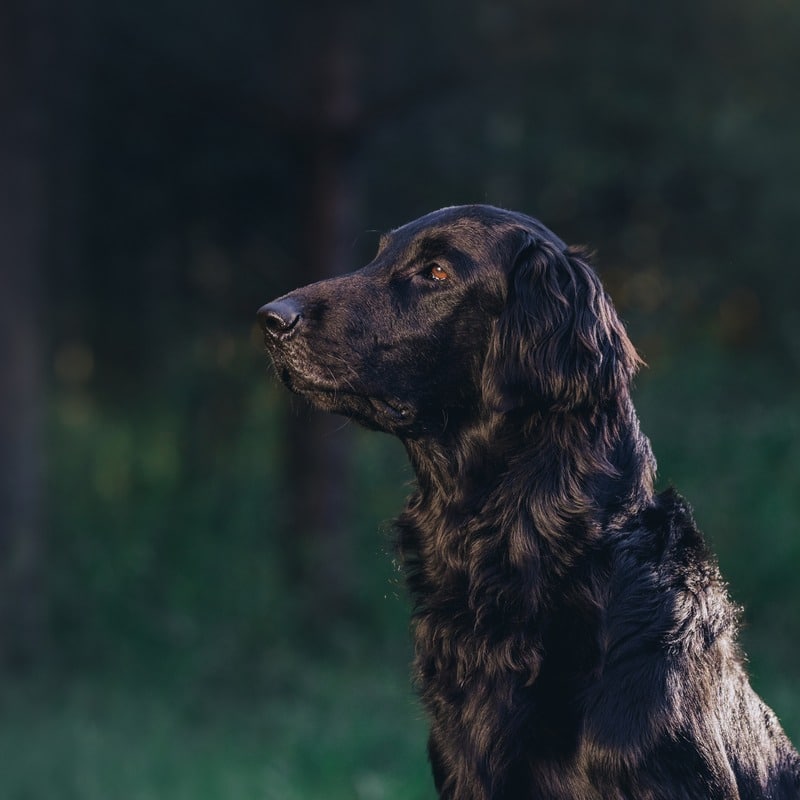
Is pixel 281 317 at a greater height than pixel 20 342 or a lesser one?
lesser

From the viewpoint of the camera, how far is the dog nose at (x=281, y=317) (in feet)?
10.8

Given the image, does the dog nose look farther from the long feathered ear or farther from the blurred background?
the blurred background

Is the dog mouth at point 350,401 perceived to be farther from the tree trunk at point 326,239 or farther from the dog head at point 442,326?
the tree trunk at point 326,239

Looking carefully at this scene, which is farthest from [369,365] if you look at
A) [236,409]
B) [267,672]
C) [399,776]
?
[236,409]

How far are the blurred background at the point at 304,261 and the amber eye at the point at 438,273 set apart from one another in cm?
391

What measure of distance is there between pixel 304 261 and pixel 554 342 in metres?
5.39

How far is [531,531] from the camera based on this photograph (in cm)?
311

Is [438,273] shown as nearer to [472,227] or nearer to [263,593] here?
[472,227]

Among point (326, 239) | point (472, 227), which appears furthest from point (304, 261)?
point (472, 227)

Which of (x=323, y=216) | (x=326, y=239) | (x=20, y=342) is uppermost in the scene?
(x=323, y=216)

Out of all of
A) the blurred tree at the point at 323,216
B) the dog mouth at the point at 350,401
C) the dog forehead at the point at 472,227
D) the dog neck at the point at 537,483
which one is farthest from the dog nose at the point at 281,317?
the blurred tree at the point at 323,216

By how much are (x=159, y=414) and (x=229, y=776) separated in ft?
18.7

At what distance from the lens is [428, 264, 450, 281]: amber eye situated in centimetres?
336

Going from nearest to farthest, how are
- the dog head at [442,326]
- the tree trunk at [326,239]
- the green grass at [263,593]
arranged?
the dog head at [442,326] → the green grass at [263,593] → the tree trunk at [326,239]
